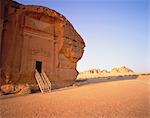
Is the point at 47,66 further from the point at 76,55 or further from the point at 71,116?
the point at 71,116

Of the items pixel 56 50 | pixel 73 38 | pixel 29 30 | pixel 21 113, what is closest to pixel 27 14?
pixel 29 30

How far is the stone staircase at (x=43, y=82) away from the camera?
14.7 m

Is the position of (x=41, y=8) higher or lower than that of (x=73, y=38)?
higher

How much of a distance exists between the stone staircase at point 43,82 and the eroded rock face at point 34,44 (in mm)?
638

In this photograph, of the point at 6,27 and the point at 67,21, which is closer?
the point at 6,27

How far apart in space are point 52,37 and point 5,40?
496 centimetres

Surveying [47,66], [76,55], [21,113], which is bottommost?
[21,113]

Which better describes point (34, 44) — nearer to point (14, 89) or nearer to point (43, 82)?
point (43, 82)

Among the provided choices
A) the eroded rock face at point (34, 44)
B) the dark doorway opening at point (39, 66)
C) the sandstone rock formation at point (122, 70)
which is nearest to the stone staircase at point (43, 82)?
the eroded rock face at point (34, 44)

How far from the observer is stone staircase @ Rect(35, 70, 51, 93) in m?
14.7

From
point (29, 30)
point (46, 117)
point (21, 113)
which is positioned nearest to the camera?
point (46, 117)

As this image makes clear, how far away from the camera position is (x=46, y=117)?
594 centimetres

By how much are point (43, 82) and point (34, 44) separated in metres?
3.56

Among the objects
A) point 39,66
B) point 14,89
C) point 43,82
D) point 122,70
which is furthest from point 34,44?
point 122,70
